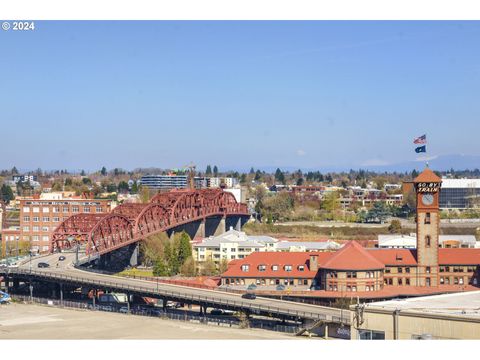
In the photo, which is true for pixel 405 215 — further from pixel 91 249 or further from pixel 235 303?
pixel 235 303

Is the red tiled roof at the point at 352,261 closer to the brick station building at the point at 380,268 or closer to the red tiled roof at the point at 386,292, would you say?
the brick station building at the point at 380,268

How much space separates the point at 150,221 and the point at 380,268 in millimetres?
43088

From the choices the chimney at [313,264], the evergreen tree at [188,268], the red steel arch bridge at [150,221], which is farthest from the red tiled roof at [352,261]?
the red steel arch bridge at [150,221]

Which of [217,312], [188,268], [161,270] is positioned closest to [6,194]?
[161,270]

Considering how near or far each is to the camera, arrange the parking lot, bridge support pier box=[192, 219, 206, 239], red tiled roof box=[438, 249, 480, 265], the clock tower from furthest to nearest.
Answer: bridge support pier box=[192, 219, 206, 239] → red tiled roof box=[438, 249, 480, 265] → the clock tower → the parking lot

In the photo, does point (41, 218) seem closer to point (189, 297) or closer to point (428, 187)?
point (189, 297)

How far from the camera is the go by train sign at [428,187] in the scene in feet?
251

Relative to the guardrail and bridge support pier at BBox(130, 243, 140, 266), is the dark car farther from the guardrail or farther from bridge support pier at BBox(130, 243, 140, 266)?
bridge support pier at BBox(130, 243, 140, 266)

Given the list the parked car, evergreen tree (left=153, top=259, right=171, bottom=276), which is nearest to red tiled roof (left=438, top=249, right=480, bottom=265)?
the parked car

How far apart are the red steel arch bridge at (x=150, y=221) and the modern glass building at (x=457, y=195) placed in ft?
134

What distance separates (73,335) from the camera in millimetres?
58312

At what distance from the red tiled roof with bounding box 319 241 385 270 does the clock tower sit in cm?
371

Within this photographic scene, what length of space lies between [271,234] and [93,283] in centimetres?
5676

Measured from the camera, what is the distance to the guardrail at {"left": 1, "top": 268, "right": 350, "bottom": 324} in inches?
2443
